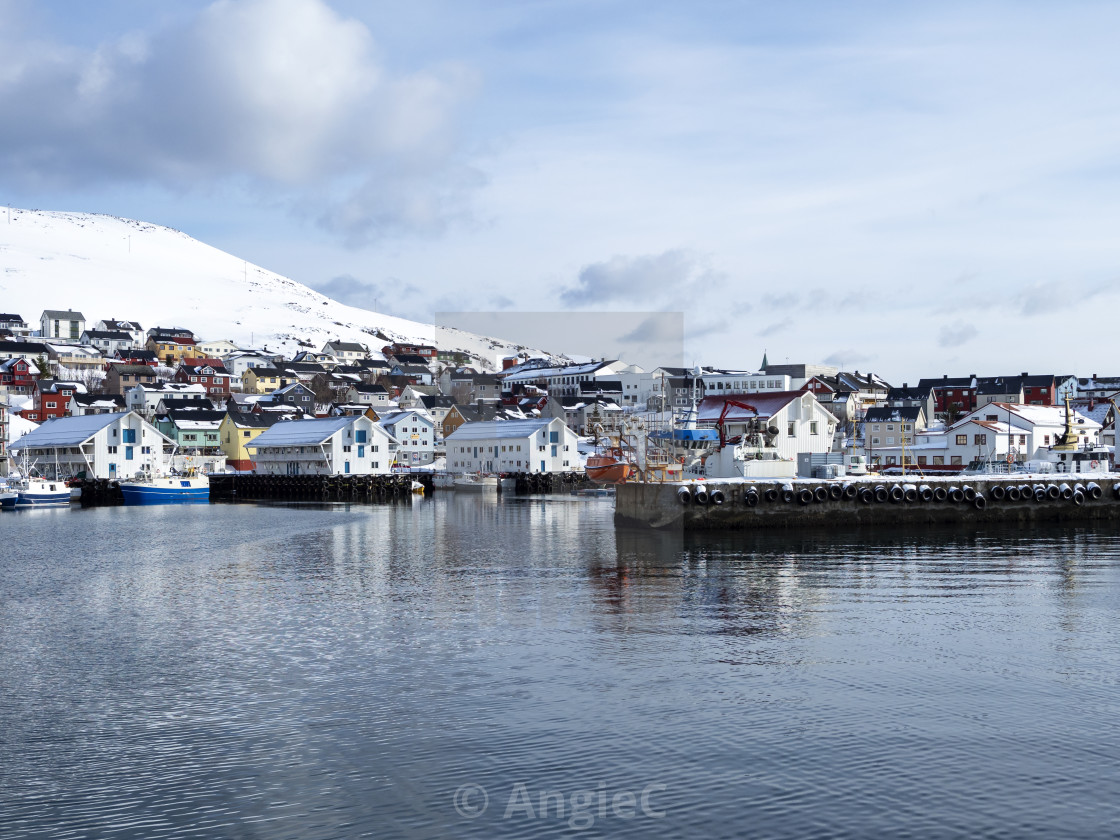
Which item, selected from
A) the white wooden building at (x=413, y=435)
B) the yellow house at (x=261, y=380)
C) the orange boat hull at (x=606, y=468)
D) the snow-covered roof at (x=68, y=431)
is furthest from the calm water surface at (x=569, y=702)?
the yellow house at (x=261, y=380)

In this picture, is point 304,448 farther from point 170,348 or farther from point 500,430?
point 170,348

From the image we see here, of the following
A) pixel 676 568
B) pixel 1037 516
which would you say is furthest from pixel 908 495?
pixel 676 568

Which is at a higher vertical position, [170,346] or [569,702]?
[170,346]

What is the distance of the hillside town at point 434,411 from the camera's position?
7156cm

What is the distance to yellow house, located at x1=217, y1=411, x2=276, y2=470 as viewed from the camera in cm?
10606

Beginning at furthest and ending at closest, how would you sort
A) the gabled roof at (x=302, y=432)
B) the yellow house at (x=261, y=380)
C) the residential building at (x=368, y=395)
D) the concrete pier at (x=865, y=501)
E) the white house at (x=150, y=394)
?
the yellow house at (x=261, y=380) < the residential building at (x=368, y=395) < the white house at (x=150, y=394) < the gabled roof at (x=302, y=432) < the concrete pier at (x=865, y=501)

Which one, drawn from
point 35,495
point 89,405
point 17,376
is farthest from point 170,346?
point 35,495

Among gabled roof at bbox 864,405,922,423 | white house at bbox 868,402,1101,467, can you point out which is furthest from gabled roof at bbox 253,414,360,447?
gabled roof at bbox 864,405,922,423

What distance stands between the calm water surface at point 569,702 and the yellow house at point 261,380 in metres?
140

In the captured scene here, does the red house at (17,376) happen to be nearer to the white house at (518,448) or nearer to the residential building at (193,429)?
the residential building at (193,429)

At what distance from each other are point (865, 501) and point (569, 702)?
101 ft

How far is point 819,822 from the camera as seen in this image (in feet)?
34.8

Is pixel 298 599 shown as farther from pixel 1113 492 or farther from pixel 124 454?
pixel 124 454

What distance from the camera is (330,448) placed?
88.6 meters
